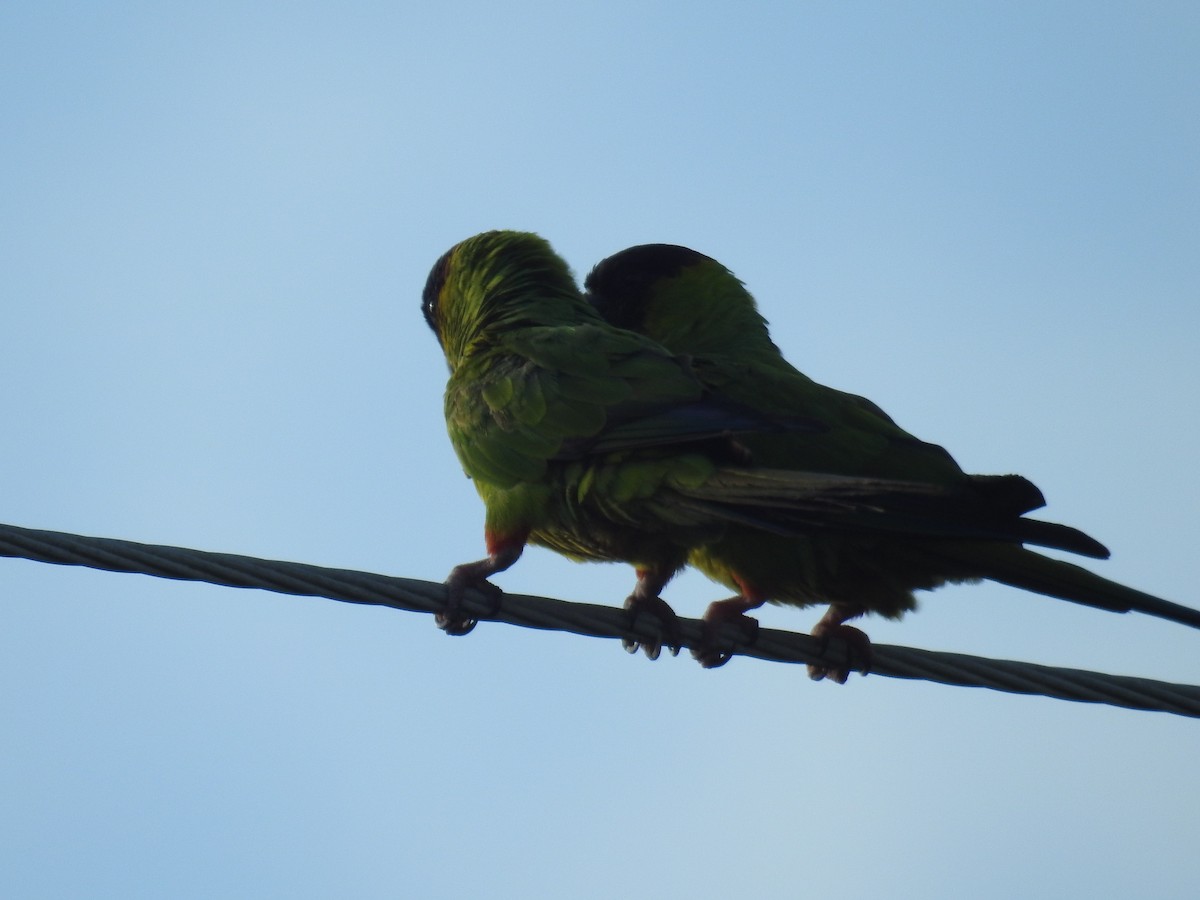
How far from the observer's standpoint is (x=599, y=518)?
4.86 m

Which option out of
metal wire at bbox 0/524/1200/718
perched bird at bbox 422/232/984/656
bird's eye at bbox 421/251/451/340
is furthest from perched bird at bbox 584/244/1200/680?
bird's eye at bbox 421/251/451/340

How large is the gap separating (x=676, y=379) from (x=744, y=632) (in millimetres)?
842

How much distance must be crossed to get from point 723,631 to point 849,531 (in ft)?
2.32

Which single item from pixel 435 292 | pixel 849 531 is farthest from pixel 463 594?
pixel 435 292

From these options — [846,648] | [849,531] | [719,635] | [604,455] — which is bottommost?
[719,635]

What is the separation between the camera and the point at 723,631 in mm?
4852

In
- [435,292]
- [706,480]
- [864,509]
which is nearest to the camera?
[864,509]

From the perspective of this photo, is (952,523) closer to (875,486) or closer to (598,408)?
(875,486)

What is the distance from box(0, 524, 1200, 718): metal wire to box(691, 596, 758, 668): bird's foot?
1.67 feet

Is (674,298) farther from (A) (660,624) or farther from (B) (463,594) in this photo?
(B) (463,594)

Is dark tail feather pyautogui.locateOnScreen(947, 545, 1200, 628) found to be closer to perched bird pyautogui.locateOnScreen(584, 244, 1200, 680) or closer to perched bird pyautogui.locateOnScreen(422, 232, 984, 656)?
perched bird pyautogui.locateOnScreen(584, 244, 1200, 680)

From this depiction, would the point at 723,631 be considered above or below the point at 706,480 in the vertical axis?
below

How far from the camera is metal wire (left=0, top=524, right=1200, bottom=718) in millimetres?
3355

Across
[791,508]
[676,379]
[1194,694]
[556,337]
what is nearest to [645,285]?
[556,337]
